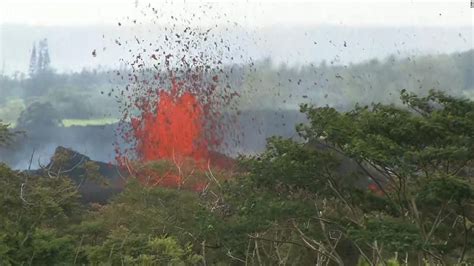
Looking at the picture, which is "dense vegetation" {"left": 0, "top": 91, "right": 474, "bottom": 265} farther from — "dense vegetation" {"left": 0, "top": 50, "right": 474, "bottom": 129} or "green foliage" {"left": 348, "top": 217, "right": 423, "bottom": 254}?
"dense vegetation" {"left": 0, "top": 50, "right": 474, "bottom": 129}

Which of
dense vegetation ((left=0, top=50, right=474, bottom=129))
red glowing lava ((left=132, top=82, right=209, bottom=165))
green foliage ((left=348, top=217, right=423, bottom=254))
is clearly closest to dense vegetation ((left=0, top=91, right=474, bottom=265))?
green foliage ((left=348, top=217, right=423, bottom=254))

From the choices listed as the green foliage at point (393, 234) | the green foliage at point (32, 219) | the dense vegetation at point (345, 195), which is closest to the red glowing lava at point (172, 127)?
the green foliage at point (32, 219)

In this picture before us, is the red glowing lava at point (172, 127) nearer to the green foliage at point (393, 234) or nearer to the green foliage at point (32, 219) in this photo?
the green foliage at point (32, 219)

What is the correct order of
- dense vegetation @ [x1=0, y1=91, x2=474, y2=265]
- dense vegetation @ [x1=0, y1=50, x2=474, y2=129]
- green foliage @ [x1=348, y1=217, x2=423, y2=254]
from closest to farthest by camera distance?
green foliage @ [x1=348, y1=217, x2=423, y2=254], dense vegetation @ [x1=0, y1=91, x2=474, y2=265], dense vegetation @ [x1=0, y1=50, x2=474, y2=129]

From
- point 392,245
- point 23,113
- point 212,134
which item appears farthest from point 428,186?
point 23,113

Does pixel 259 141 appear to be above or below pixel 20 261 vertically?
below

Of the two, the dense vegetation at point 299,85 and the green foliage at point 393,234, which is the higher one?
the green foliage at point 393,234

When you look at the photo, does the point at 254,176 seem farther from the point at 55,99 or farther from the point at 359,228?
the point at 55,99
